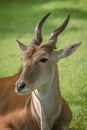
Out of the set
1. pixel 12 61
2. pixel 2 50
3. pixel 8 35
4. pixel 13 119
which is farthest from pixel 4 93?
pixel 8 35

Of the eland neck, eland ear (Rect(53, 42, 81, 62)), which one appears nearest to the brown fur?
the eland neck

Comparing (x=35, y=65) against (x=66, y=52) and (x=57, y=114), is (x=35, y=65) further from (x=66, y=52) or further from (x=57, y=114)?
(x=57, y=114)

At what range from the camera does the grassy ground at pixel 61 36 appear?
711 cm

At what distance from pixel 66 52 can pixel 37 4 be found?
11955mm

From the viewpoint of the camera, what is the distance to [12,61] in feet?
31.4

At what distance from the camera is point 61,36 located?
454 inches

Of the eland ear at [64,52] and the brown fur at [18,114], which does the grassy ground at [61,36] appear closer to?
the brown fur at [18,114]

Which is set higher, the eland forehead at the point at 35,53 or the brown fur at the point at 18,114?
the eland forehead at the point at 35,53

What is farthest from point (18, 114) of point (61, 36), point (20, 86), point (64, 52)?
point (61, 36)

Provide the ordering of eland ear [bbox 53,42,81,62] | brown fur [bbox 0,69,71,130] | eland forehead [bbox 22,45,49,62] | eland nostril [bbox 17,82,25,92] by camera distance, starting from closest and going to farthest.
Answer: eland nostril [bbox 17,82,25,92] → eland forehead [bbox 22,45,49,62] → eland ear [bbox 53,42,81,62] → brown fur [bbox 0,69,71,130]

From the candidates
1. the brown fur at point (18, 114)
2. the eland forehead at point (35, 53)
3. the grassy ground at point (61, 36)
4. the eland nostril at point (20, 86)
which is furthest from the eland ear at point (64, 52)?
the grassy ground at point (61, 36)

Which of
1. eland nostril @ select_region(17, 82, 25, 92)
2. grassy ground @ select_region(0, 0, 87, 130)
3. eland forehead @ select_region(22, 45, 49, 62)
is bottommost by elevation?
grassy ground @ select_region(0, 0, 87, 130)

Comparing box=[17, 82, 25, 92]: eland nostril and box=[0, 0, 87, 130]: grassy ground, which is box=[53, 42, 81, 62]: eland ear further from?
box=[0, 0, 87, 130]: grassy ground

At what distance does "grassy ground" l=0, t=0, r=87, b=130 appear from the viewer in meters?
7.11
